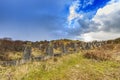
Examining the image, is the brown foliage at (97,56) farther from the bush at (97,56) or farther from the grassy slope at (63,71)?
the grassy slope at (63,71)

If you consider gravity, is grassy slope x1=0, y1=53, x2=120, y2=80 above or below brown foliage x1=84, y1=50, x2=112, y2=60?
below

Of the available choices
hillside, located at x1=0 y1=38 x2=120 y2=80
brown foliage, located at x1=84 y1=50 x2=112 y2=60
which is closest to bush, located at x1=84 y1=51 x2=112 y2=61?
brown foliage, located at x1=84 y1=50 x2=112 y2=60

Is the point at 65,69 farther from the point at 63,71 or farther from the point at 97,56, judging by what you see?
the point at 97,56

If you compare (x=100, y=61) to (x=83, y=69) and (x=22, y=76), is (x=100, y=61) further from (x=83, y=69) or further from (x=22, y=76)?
(x=22, y=76)

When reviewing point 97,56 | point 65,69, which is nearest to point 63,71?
point 65,69

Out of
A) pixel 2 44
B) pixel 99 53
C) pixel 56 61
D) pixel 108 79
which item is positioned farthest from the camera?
pixel 2 44

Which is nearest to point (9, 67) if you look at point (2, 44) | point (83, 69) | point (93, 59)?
point (83, 69)

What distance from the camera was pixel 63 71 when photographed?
61.9 feet

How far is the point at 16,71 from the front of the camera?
1875cm

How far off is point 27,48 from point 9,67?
2598 mm

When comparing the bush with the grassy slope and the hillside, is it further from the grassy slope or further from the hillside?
the grassy slope

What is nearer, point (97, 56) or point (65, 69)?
point (65, 69)

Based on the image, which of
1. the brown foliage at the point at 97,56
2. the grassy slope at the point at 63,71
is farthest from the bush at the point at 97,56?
the grassy slope at the point at 63,71

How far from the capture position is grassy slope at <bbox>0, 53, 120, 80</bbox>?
18047 millimetres
